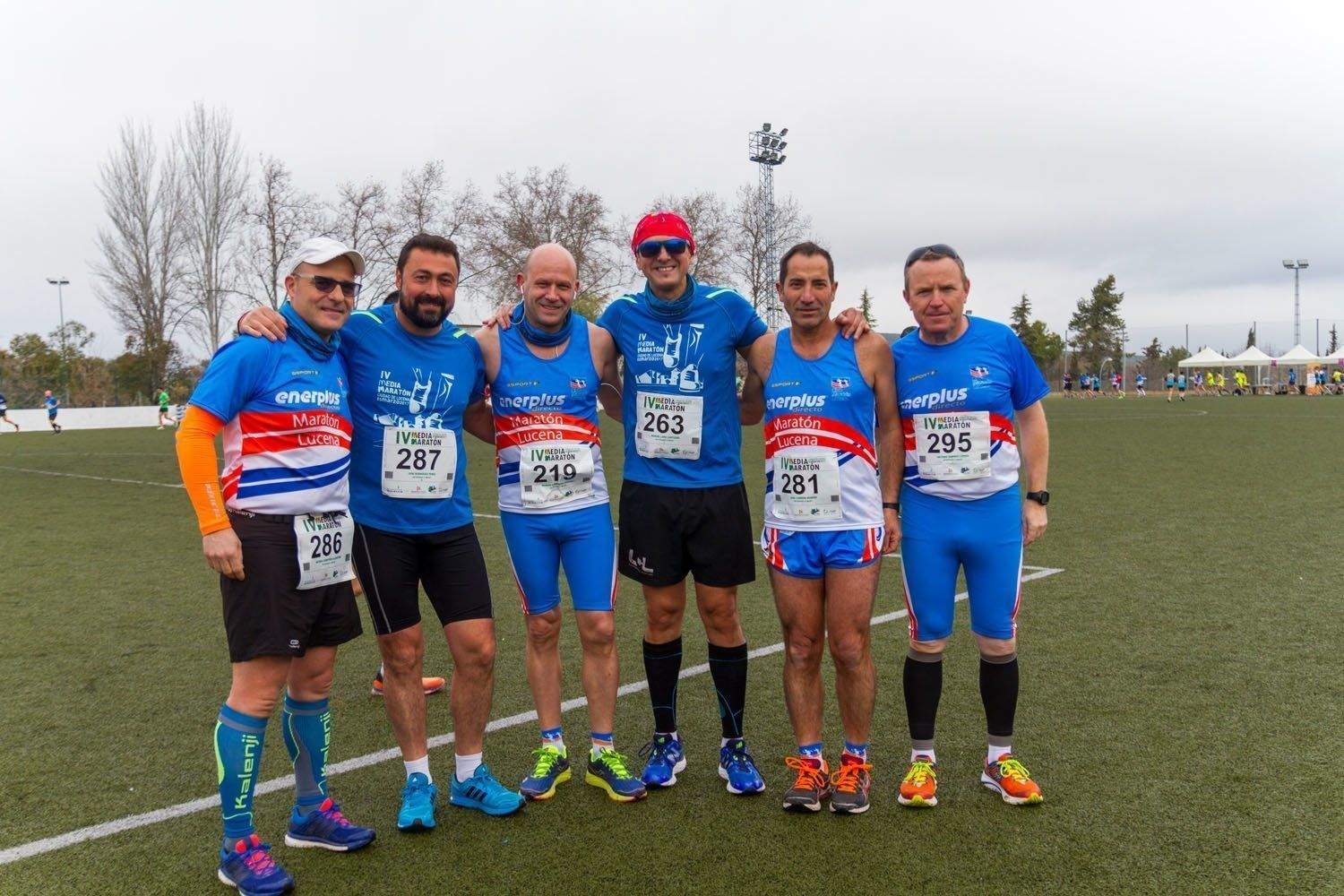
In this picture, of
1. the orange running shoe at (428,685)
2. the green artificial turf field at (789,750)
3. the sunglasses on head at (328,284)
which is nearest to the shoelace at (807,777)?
the green artificial turf field at (789,750)

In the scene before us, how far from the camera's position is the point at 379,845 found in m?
3.25

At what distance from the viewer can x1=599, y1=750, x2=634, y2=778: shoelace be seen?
3604 millimetres

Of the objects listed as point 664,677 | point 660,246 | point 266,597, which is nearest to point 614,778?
point 664,677

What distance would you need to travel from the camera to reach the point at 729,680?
384 centimetres

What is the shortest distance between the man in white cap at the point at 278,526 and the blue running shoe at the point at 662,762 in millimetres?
1047

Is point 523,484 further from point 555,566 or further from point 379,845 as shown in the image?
point 379,845

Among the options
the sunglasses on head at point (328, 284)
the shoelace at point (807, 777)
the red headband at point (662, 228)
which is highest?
the red headband at point (662, 228)

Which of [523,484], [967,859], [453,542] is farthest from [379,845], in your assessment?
[967,859]

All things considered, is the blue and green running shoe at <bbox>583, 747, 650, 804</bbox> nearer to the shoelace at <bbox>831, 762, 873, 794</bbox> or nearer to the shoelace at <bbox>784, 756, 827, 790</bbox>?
the shoelace at <bbox>784, 756, 827, 790</bbox>

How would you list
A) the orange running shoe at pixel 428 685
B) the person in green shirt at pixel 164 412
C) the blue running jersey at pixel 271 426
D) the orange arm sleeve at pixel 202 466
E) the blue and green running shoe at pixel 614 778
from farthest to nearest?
1. the person in green shirt at pixel 164 412
2. the orange running shoe at pixel 428 685
3. the blue and green running shoe at pixel 614 778
4. the blue running jersey at pixel 271 426
5. the orange arm sleeve at pixel 202 466

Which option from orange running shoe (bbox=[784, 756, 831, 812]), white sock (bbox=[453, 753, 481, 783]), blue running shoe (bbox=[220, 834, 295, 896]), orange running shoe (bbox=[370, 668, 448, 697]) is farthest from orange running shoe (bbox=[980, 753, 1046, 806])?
orange running shoe (bbox=[370, 668, 448, 697])

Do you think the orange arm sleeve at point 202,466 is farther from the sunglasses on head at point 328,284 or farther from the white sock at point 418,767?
the white sock at point 418,767

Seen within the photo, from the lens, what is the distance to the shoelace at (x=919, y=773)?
350 centimetres

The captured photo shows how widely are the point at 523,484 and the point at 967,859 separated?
6.59ft
